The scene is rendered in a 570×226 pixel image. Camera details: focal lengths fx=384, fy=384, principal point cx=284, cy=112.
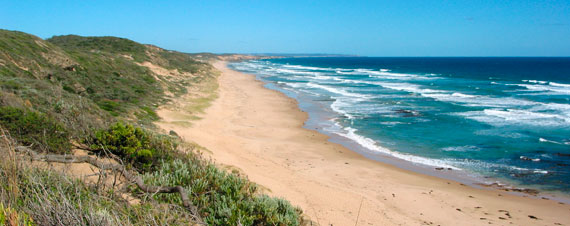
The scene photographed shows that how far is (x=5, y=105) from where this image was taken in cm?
829

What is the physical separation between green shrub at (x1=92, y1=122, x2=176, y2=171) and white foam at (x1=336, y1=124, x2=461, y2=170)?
9934mm

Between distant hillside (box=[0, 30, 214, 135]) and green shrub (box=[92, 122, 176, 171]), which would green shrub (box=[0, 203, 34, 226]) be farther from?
distant hillside (box=[0, 30, 214, 135])

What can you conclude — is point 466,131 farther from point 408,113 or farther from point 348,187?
point 348,187

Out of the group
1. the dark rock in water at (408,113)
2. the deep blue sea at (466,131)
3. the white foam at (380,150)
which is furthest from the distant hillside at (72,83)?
the dark rock in water at (408,113)

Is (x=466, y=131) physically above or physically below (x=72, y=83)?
below

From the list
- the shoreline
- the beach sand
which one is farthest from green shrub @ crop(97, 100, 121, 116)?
the shoreline

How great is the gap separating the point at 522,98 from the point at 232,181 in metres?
34.5

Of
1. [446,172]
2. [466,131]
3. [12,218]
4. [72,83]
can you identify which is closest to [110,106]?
[72,83]

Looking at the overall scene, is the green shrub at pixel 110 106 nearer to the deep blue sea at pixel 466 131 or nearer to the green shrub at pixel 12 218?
the deep blue sea at pixel 466 131

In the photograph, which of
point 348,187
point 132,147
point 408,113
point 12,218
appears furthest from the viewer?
point 408,113

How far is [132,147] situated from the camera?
27.3ft

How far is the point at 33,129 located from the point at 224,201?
14.5ft

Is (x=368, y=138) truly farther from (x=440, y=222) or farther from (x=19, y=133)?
(x=19, y=133)

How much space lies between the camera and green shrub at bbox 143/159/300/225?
583cm
